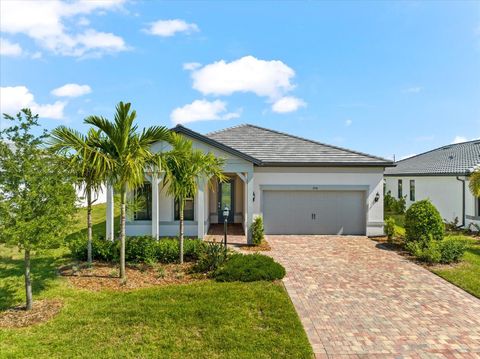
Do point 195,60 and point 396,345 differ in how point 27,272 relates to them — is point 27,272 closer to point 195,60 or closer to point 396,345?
point 396,345

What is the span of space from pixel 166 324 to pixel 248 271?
2.98 metres

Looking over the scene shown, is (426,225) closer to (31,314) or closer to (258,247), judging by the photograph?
(258,247)

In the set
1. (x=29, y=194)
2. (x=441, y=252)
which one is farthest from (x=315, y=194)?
(x=29, y=194)

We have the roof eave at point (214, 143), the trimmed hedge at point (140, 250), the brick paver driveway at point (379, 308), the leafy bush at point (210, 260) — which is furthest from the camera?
the roof eave at point (214, 143)

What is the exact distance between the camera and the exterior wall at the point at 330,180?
1478 cm

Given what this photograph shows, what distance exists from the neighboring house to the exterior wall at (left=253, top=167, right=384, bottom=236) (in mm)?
5658

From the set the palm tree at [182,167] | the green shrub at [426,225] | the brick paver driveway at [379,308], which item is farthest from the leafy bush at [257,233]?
the green shrub at [426,225]

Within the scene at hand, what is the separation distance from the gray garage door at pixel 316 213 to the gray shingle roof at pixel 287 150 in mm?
1573

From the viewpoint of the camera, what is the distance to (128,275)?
8602mm

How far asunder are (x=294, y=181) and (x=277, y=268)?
22.9 feet

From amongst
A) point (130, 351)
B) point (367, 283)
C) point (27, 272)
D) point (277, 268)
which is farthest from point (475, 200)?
point (27, 272)

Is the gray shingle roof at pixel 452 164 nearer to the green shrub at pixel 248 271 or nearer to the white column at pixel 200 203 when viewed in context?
the green shrub at pixel 248 271

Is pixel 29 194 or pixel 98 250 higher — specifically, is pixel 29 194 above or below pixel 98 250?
above

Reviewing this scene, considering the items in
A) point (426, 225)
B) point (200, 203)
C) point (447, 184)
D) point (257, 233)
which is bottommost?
point (257, 233)
